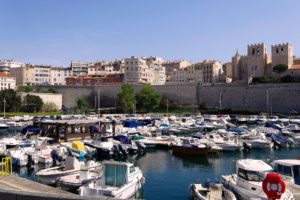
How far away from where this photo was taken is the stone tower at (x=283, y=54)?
213ft

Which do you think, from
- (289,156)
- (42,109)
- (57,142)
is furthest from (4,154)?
(42,109)

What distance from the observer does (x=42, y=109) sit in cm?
5772

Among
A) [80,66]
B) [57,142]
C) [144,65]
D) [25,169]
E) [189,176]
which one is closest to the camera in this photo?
[189,176]

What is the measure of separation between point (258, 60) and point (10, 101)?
152ft

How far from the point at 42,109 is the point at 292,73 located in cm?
4464

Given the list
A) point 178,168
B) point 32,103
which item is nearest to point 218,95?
point 32,103

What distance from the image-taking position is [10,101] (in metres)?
53.8

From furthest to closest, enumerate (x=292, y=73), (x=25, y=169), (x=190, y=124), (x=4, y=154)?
1. (x=292, y=73)
2. (x=190, y=124)
3. (x=4, y=154)
4. (x=25, y=169)

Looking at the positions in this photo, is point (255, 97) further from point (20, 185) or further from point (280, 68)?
point (20, 185)

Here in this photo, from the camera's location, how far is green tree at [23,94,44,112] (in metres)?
55.8

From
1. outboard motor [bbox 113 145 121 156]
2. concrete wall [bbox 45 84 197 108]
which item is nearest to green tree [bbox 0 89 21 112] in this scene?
concrete wall [bbox 45 84 197 108]

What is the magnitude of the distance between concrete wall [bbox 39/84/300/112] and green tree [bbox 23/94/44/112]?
1128 cm

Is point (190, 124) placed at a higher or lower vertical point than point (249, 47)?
lower

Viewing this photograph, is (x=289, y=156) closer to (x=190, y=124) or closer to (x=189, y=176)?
(x=189, y=176)
